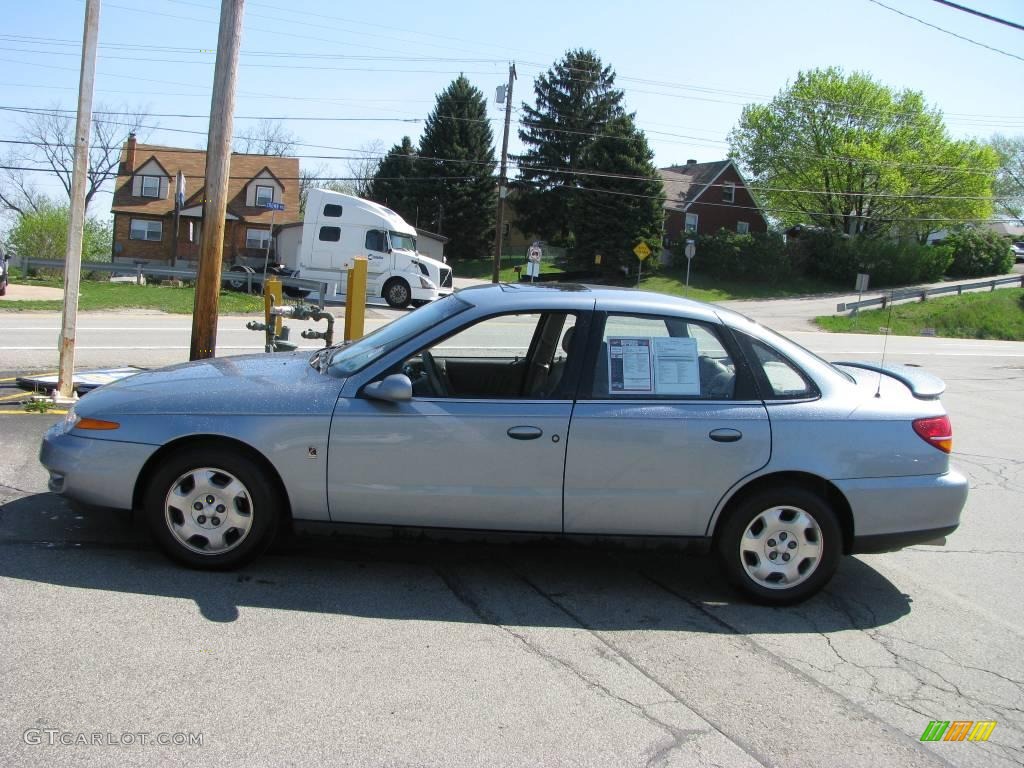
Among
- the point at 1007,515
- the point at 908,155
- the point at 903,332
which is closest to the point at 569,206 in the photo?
the point at 908,155

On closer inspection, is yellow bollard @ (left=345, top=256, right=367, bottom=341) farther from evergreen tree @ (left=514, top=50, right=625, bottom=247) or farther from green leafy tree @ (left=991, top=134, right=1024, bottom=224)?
green leafy tree @ (left=991, top=134, right=1024, bottom=224)

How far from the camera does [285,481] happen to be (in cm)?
442

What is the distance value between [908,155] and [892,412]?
193 feet

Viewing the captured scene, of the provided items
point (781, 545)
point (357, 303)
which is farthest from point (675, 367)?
point (357, 303)

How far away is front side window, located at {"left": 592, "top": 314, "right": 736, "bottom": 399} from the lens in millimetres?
4547

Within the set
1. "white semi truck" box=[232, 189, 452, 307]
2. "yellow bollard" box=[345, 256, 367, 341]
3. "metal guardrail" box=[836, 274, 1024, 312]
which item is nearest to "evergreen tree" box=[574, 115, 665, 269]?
"metal guardrail" box=[836, 274, 1024, 312]

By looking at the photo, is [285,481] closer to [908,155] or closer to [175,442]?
[175,442]

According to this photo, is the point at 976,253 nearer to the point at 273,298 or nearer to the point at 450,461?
the point at 273,298

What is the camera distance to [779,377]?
4637 mm

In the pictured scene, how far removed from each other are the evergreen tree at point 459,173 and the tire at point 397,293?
3199cm

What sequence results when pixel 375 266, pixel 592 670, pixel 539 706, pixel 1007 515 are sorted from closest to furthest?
pixel 539 706 → pixel 592 670 → pixel 1007 515 → pixel 375 266

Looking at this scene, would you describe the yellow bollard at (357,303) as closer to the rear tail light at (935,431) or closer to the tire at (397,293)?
the rear tail light at (935,431)

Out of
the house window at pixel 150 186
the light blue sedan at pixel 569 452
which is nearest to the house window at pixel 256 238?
the house window at pixel 150 186

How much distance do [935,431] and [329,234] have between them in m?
27.4
